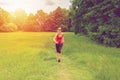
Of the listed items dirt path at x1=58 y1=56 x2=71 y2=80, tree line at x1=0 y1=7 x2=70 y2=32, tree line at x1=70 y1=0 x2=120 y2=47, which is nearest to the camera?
dirt path at x1=58 y1=56 x2=71 y2=80

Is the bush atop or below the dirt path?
atop

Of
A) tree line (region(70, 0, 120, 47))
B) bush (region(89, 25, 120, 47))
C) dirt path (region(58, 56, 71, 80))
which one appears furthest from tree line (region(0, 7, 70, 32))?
dirt path (region(58, 56, 71, 80))

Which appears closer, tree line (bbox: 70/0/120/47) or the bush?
the bush

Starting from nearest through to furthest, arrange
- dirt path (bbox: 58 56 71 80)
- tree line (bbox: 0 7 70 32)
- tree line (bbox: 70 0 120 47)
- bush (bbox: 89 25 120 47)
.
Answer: dirt path (bbox: 58 56 71 80) → bush (bbox: 89 25 120 47) → tree line (bbox: 70 0 120 47) → tree line (bbox: 0 7 70 32)

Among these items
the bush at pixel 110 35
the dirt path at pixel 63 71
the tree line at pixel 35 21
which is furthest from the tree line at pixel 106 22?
the tree line at pixel 35 21

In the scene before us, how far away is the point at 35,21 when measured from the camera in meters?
140

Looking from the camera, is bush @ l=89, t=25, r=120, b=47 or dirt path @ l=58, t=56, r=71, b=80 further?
bush @ l=89, t=25, r=120, b=47

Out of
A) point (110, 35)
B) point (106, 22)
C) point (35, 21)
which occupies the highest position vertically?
point (106, 22)

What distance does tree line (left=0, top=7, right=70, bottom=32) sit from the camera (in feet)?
392

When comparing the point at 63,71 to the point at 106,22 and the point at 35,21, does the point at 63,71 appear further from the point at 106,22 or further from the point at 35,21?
the point at 35,21

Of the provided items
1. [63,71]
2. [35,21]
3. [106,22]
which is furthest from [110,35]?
[35,21]

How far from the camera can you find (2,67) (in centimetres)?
1677

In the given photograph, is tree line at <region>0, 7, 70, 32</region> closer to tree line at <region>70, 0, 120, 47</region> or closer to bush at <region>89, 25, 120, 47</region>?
tree line at <region>70, 0, 120, 47</region>

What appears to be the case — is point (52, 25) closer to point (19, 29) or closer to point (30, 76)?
point (19, 29)
